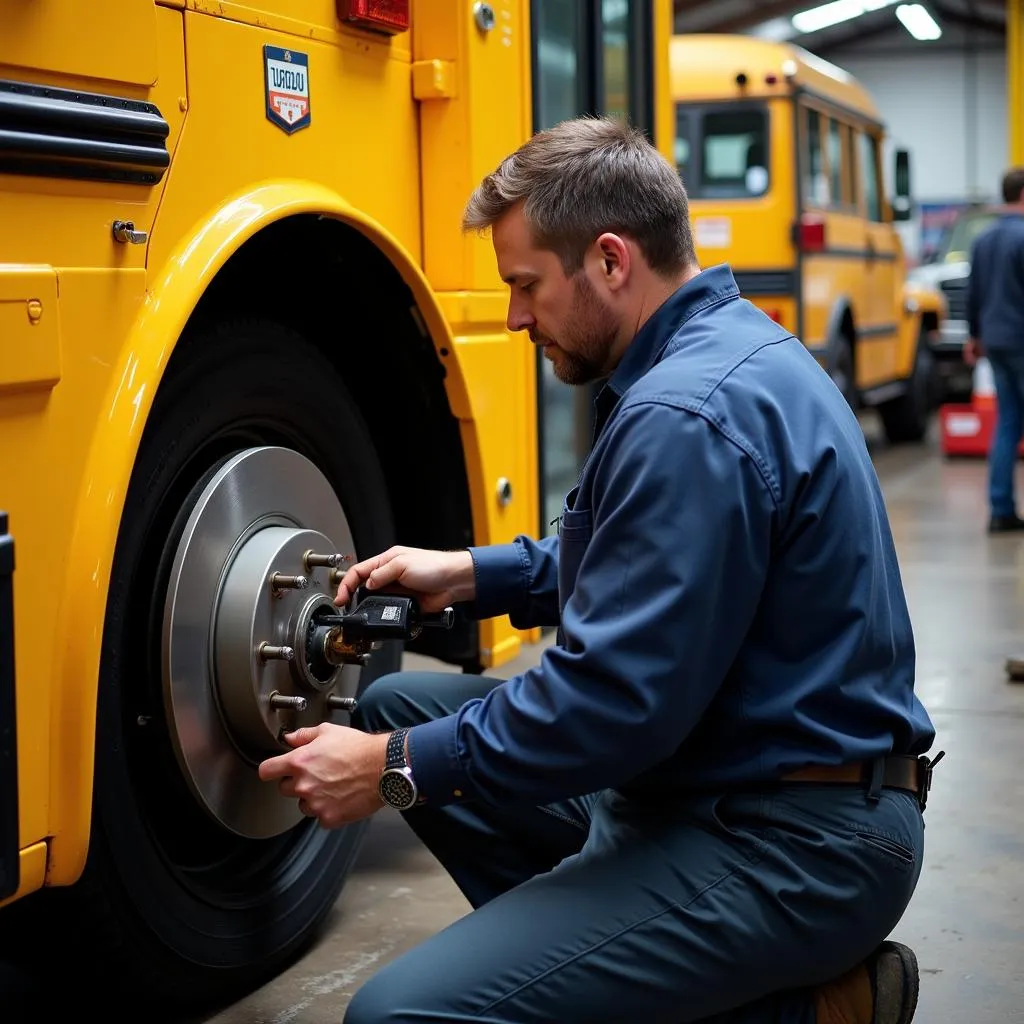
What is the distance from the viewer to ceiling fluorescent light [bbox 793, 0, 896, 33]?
901 inches

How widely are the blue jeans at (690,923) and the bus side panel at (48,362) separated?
52 cm

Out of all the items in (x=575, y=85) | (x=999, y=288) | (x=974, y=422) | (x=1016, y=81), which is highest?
(x=1016, y=81)

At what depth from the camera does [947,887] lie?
291 centimetres

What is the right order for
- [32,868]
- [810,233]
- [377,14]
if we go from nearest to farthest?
[32,868] → [377,14] → [810,233]

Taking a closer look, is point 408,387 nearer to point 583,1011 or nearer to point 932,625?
point 583,1011

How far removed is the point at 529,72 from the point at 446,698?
152 cm

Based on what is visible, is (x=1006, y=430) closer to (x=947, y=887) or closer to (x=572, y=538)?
(x=947, y=887)

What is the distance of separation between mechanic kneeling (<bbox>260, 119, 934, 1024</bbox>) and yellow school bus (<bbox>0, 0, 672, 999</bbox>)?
0.35m

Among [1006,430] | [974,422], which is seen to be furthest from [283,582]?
[974,422]

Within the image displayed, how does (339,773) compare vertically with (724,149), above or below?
below

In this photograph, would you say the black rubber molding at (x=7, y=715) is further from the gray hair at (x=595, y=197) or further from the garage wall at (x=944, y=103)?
the garage wall at (x=944, y=103)

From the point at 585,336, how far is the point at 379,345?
2.97 feet

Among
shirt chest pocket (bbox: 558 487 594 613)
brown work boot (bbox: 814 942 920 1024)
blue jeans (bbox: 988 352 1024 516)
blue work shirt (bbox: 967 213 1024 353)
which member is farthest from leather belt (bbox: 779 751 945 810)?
blue work shirt (bbox: 967 213 1024 353)

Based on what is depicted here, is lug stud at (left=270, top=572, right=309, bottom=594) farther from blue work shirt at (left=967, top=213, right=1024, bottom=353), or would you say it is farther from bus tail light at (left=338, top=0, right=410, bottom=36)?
blue work shirt at (left=967, top=213, right=1024, bottom=353)
